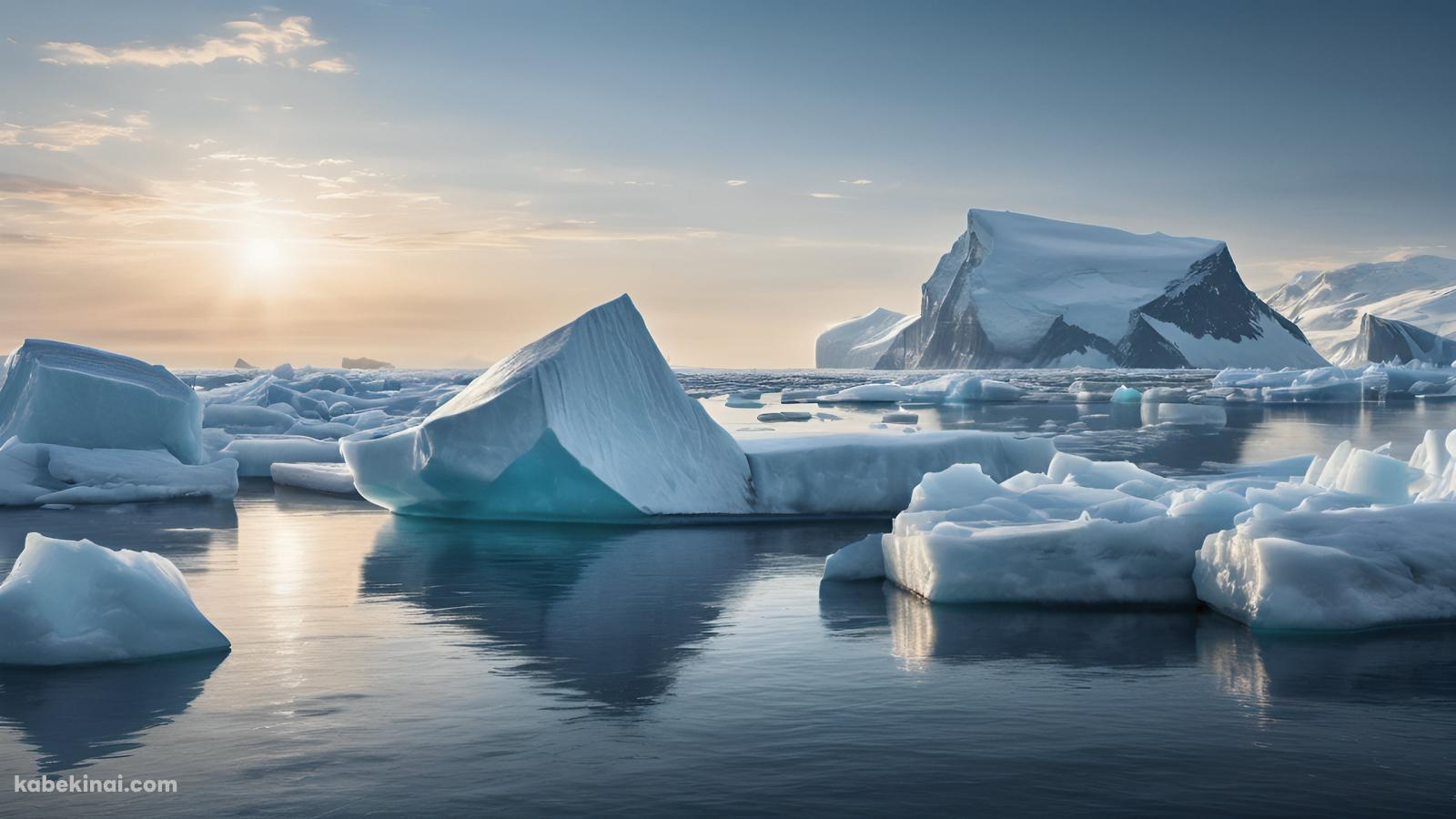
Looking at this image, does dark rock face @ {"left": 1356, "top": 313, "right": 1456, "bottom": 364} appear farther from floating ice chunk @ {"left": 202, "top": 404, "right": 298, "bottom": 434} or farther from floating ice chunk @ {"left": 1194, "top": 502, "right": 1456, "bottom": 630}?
floating ice chunk @ {"left": 1194, "top": 502, "right": 1456, "bottom": 630}

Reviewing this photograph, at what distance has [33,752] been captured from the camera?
5.65 meters

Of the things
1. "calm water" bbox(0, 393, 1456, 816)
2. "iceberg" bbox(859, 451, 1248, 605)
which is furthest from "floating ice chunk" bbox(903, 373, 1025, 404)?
"iceberg" bbox(859, 451, 1248, 605)

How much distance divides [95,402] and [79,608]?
36.0ft

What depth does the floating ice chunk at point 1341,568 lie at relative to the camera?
26.4ft

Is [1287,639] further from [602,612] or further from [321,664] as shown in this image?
[321,664]

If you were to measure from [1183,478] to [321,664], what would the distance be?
1363 centimetres

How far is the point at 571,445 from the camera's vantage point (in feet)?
41.9

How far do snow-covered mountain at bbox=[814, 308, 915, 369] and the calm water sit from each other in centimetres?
14680

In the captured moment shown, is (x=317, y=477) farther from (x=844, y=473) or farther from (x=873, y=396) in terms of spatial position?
(x=873, y=396)

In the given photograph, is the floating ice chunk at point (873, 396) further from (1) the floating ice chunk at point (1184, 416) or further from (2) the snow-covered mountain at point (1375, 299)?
(2) the snow-covered mountain at point (1375, 299)

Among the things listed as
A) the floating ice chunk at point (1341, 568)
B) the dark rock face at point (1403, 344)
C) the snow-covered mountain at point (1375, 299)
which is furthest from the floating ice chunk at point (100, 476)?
the snow-covered mountain at point (1375, 299)

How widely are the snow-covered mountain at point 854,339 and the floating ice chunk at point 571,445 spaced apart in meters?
141

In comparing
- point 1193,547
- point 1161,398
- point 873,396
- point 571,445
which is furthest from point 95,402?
point 1161,398

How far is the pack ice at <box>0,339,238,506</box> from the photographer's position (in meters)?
16.5
